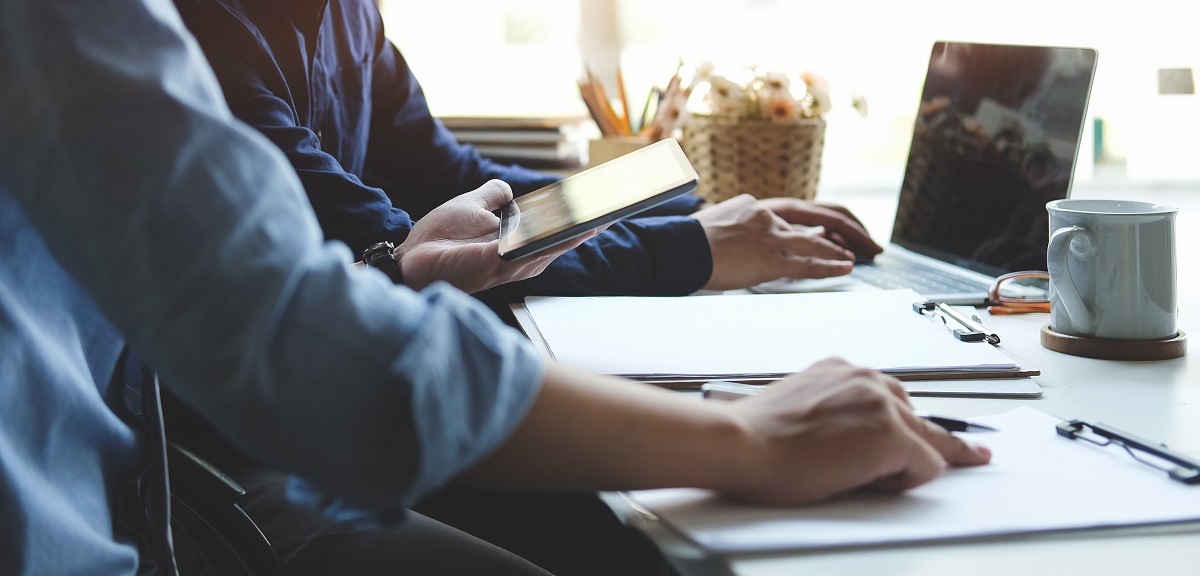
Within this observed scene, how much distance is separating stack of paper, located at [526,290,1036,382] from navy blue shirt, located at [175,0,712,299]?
57 millimetres

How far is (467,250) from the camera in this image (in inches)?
36.2

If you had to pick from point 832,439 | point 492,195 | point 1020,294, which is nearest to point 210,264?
point 832,439

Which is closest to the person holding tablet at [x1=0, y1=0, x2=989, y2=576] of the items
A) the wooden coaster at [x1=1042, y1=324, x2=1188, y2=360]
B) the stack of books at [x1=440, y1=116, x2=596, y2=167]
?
the wooden coaster at [x1=1042, y1=324, x2=1188, y2=360]

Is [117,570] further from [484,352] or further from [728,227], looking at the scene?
[728,227]

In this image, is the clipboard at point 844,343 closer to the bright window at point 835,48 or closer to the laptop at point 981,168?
the laptop at point 981,168

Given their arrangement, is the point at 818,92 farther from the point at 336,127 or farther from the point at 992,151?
the point at 336,127

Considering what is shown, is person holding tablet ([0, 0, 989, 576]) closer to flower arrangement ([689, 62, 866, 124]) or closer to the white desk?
the white desk

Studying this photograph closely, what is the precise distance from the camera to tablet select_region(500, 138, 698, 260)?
756 mm

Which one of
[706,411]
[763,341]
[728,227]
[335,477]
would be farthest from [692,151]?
[335,477]

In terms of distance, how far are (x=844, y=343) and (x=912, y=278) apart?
0.42 meters

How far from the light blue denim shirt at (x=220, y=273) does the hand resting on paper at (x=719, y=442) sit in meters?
0.05

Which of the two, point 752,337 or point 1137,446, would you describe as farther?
point 752,337

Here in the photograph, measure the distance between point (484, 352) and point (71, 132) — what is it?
0.19 m

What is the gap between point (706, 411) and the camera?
542 mm
